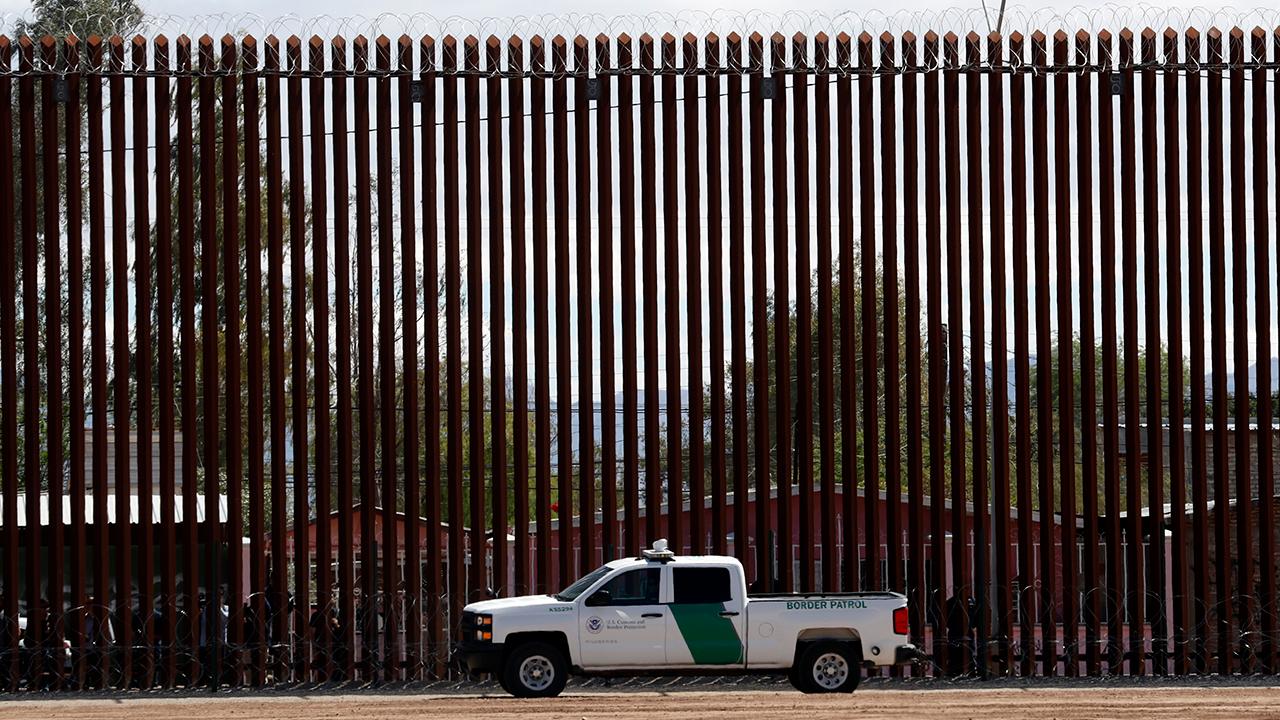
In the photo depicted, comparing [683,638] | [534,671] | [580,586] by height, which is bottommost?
[534,671]

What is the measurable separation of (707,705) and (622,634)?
1279mm

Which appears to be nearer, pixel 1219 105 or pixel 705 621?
pixel 705 621

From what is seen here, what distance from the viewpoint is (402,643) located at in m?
14.3

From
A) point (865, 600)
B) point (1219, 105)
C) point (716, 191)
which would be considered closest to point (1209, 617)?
point (865, 600)

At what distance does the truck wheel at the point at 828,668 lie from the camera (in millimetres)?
13367

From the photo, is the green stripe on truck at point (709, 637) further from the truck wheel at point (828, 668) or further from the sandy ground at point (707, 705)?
the truck wheel at point (828, 668)

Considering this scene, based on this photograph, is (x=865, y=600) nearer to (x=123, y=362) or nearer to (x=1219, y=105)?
(x=1219, y=105)

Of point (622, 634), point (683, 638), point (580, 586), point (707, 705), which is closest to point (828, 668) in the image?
point (683, 638)

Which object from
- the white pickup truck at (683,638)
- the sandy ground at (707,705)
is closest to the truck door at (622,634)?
the white pickup truck at (683,638)

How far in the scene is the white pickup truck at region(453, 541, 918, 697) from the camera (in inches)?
525

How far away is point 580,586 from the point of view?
13.7 m

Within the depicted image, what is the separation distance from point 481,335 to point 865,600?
154 inches

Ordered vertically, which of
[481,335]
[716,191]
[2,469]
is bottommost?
[2,469]

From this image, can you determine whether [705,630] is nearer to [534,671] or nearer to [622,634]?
[622,634]
